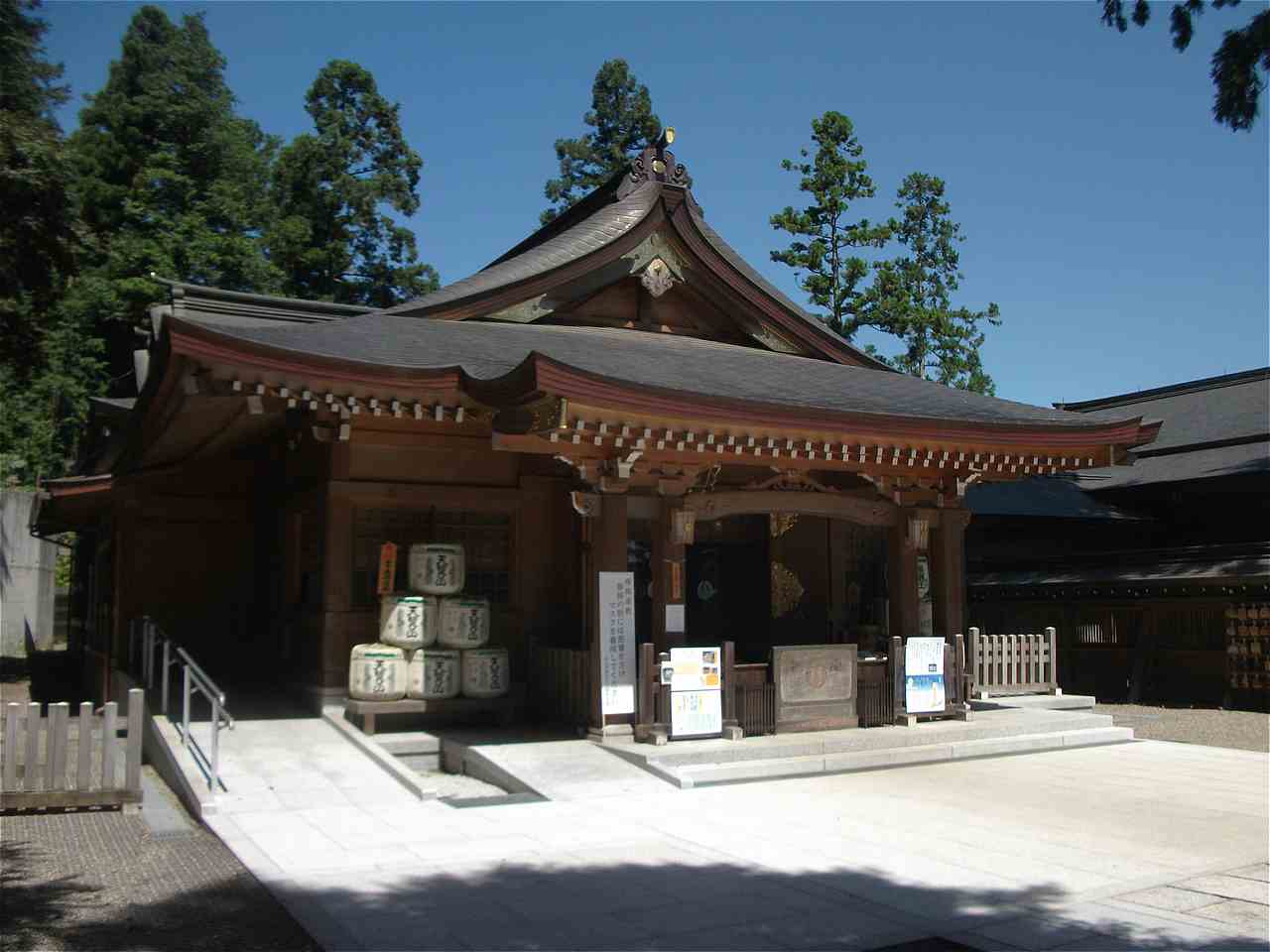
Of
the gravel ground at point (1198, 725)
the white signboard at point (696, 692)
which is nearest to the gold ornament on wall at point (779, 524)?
the white signboard at point (696, 692)

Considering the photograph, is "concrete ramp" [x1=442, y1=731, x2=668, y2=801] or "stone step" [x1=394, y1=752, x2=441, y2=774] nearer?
"concrete ramp" [x1=442, y1=731, x2=668, y2=801]

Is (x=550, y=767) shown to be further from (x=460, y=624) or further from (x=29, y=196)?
(x=29, y=196)

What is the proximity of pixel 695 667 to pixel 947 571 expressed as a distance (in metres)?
4.12

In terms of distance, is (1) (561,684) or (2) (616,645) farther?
(1) (561,684)

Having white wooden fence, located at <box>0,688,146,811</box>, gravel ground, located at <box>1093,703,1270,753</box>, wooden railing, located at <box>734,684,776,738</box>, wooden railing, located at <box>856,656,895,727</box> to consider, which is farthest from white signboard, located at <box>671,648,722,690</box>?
gravel ground, located at <box>1093,703,1270,753</box>

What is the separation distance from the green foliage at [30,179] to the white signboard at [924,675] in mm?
12034

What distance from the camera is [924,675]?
13.1 meters

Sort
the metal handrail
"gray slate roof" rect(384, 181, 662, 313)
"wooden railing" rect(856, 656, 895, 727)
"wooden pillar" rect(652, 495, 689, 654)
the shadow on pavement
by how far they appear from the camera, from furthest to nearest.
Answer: "gray slate roof" rect(384, 181, 662, 313)
"wooden railing" rect(856, 656, 895, 727)
"wooden pillar" rect(652, 495, 689, 654)
the metal handrail
the shadow on pavement

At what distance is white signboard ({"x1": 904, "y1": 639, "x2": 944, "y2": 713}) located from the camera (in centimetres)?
1296

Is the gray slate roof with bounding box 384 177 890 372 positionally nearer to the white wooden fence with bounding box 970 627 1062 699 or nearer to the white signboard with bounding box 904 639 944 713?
the white wooden fence with bounding box 970 627 1062 699

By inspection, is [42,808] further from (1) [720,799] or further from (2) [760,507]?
(2) [760,507]

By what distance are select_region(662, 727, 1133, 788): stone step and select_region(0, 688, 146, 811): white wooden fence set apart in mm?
4719

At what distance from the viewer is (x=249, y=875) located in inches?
281

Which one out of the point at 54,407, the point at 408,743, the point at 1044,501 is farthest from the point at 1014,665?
the point at 54,407
